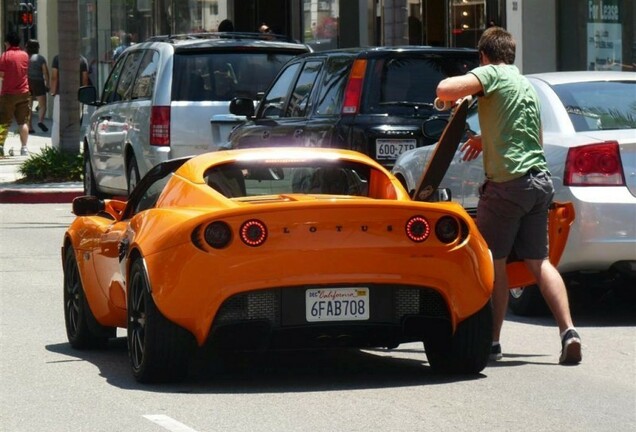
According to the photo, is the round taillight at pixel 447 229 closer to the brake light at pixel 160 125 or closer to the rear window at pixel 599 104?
the rear window at pixel 599 104

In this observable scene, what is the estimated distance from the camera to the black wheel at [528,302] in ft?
35.2

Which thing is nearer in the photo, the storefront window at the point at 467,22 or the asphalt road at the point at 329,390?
the asphalt road at the point at 329,390

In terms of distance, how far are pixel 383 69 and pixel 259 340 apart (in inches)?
222

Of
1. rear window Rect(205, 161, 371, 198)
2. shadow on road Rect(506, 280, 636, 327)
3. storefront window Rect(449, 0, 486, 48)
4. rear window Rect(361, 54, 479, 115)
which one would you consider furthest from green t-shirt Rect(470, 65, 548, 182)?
storefront window Rect(449, 0, 486, 48)

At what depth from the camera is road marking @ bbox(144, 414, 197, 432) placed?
22.9ft

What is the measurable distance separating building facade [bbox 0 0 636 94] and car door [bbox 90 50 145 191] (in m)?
3.37

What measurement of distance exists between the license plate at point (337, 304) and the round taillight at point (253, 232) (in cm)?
36

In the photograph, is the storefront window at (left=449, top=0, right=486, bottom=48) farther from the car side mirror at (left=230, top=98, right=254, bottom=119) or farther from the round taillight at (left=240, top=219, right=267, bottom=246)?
the round taillight at (left=240, top=219, right=267, bottom=246)

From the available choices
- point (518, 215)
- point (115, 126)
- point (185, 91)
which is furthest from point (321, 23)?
point (518, 215)

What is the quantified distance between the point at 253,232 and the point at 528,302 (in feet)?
11.8

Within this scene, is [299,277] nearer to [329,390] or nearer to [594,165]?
[329,390]

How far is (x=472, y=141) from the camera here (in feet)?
30.3

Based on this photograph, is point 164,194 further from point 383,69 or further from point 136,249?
point 383,69

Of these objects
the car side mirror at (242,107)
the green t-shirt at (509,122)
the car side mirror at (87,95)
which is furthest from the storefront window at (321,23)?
the green t-shirt at (509,122)
